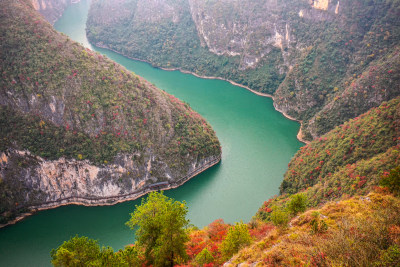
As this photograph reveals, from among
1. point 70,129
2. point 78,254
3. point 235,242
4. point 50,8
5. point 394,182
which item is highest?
point 50,8

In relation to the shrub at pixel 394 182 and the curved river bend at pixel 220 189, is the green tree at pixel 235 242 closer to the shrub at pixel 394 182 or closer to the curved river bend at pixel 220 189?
the shrub at pixel 394 182

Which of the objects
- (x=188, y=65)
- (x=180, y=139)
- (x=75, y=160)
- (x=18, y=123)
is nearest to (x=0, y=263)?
(x=75, y=160)

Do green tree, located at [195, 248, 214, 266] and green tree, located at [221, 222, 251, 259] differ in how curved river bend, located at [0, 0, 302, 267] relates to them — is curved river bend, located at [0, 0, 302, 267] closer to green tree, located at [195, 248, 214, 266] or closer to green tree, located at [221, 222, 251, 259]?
green tree, located at [195, 248, 214, 266]

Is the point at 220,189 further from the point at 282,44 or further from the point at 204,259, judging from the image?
the point at 282,44

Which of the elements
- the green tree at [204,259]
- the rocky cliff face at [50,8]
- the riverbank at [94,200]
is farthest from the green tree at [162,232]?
the rocky cliff face at [50,8]

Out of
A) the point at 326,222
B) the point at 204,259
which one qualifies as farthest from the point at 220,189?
the point at 326,222

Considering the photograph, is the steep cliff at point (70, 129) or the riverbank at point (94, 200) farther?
the riverbank at point (94, 200)
